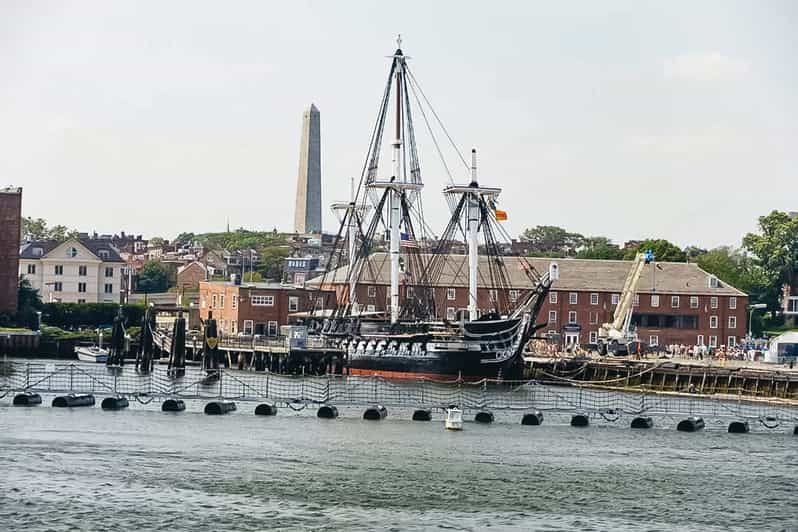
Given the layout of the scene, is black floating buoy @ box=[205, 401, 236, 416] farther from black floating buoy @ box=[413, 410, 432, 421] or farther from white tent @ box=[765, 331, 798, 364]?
white tent @ box=[765, 331, 798, 364]

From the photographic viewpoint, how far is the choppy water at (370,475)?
146ft

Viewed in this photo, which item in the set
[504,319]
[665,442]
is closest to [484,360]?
[504,319]

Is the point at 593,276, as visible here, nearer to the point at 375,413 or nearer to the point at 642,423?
the point at 642,423

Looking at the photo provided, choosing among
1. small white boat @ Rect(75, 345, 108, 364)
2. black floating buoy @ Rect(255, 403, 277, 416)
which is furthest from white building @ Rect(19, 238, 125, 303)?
black floating buoy @ Rect(255, 403, 277, 416)

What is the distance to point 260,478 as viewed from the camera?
50.1 metres

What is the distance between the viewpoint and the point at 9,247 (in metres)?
119

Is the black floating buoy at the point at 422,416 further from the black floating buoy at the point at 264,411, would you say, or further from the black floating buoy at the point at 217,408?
the black floating buoy at the point at 217,408

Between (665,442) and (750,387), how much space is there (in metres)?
23.7

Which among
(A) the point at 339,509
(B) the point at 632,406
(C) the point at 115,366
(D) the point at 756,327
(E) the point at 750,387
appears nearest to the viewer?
(A) the point at 339,509

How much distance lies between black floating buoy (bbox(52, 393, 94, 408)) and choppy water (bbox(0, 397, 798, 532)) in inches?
32.3

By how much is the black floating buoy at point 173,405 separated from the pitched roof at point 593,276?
161ft

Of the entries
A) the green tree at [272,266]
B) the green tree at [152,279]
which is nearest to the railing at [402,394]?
the green tree at [152,279]

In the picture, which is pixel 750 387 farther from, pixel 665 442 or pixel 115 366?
pixel 115 366

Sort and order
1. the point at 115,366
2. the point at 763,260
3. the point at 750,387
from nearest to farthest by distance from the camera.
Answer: the point at 750,387, the point at 115,366, the point at 763,260
